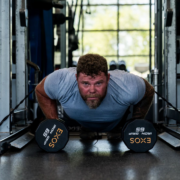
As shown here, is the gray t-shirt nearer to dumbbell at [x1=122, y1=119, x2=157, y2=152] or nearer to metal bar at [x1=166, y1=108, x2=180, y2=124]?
dumbbell at [x1=122, y1=119, x2=157, y2=152]

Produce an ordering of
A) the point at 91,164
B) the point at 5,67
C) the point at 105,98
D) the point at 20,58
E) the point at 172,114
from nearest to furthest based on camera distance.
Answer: the point at 91,164
the point at 105,98
the point at 5,67
the point at 172,114
the point at 20,58

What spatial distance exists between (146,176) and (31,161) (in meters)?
0.67

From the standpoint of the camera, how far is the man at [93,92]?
1776 mm

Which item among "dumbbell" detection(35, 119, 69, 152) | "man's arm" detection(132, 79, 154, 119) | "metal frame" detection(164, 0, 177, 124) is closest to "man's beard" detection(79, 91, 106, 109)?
"dumbbell" detection(35, 119, 69, 152)

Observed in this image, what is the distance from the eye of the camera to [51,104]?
6.83 ft

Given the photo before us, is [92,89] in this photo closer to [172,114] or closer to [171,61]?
[172,114]

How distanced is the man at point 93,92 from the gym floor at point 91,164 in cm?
24

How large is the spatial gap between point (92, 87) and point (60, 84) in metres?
0.25

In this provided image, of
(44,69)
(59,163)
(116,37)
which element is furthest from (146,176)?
(116,37)

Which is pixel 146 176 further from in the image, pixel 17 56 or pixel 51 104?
pixel 17 56

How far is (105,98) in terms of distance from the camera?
189cm

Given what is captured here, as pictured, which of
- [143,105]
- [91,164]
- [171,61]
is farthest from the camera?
[171,61]

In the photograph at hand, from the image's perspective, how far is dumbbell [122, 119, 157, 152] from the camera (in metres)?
1.91

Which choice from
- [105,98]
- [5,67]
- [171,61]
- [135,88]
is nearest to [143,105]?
[135,88]
